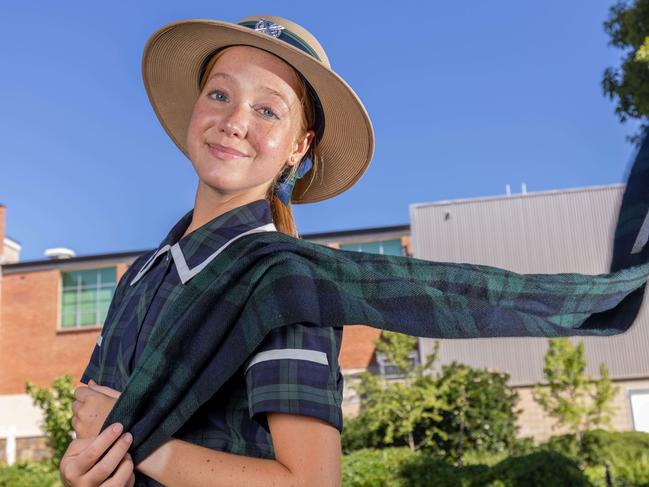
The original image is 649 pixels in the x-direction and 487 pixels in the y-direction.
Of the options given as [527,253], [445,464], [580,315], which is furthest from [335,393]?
[527,253]

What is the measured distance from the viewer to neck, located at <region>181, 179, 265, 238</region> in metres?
1.78

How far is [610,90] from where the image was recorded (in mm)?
14180

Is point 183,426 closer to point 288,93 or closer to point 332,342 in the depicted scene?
point 332,342

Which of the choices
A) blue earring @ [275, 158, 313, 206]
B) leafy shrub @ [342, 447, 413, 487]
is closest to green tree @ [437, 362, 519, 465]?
leafy shrub @ [342, 447, 413, 487]

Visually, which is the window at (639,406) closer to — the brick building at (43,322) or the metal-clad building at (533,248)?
the metal-clad building at (533,248)

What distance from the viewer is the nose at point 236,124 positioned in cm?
173

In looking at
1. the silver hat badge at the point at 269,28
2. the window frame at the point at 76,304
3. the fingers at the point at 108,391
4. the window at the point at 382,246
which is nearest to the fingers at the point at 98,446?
the fingers at the point at 108,391

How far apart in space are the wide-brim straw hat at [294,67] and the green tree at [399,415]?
18617 mm

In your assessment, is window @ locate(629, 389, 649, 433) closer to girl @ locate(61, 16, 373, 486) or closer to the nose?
girl @ locate(61, 16, 373, 486)

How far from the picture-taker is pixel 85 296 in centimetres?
2995

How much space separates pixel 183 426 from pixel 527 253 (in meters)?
25.9

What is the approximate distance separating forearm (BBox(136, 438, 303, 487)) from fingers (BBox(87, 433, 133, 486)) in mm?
40

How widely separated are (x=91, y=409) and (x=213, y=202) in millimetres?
530

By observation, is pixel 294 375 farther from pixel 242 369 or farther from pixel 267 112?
pixel 267 112
